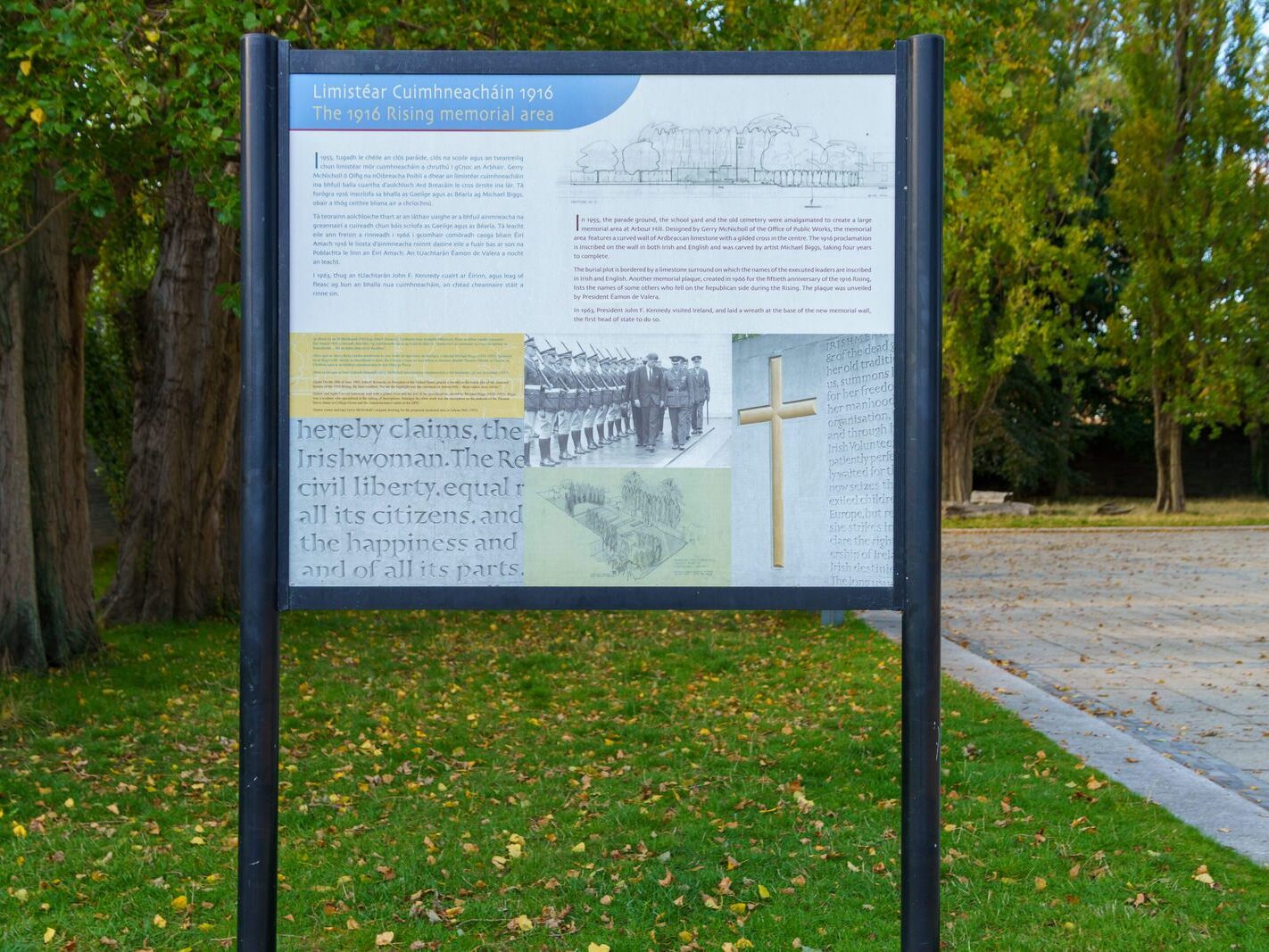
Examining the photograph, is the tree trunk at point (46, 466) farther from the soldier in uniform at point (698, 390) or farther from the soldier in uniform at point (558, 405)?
the soldier in uniform at point (698, 390)

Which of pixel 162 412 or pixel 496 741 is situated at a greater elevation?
pixel 162 412

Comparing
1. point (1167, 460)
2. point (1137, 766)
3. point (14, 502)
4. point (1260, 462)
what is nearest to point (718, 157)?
point (1137, 766)

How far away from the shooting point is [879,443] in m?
3.26

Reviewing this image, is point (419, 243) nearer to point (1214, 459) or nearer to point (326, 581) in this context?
point (326, 581)

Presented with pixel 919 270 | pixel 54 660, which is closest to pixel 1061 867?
pixel 919 270

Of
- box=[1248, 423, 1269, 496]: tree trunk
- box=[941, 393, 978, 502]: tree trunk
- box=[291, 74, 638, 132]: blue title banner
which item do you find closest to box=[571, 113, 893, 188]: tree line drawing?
box=[291, 74, 638, 132]: blue title banner

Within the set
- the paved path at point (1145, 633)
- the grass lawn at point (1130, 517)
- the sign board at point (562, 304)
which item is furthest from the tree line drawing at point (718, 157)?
the grass lawn at point (1130, 517)

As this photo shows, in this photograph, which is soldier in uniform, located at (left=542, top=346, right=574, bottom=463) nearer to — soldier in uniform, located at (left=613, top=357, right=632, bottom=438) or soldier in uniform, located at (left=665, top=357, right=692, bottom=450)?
soldier in uniform, located at (left=613, top=357, right=632, bottom=438)

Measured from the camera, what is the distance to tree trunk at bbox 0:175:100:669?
914 cm

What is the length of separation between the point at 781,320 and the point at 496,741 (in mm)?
4740

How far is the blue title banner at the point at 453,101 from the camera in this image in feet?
10.5

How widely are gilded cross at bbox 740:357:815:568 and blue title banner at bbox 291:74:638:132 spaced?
819mm

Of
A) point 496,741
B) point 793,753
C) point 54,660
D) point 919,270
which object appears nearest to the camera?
point 919,270

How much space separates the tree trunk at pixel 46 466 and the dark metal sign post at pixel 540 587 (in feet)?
22.1
